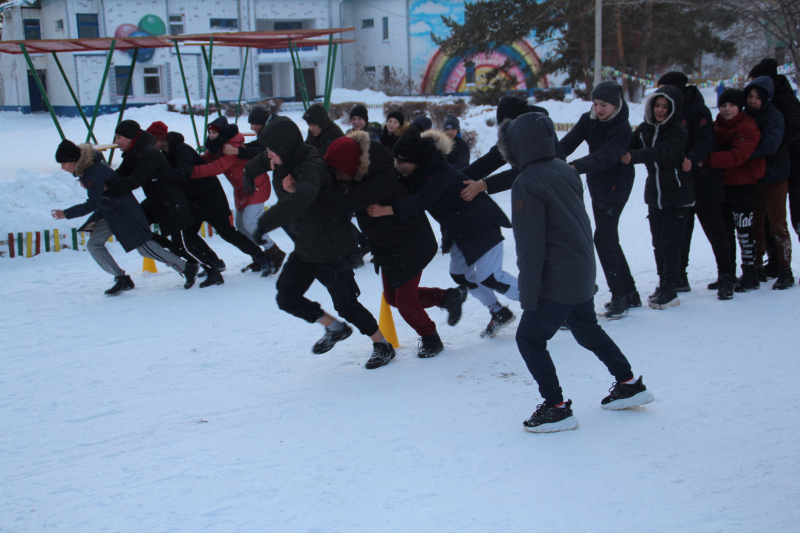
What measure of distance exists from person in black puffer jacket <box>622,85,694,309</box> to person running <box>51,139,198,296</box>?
468 cm

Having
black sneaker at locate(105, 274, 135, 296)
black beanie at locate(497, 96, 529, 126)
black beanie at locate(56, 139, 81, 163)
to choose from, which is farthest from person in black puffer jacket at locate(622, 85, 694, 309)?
black sneaker at locate(105, 274, 135, 296)

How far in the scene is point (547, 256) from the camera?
3.21 meters

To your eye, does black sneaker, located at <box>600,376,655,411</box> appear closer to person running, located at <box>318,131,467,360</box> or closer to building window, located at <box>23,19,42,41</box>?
person running, located at <box>318,131,467,360</box>

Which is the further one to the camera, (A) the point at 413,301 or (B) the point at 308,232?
(A) the point at 413,301

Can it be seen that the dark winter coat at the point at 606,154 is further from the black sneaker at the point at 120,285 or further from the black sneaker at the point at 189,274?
the black sneaker at the point at 120,285

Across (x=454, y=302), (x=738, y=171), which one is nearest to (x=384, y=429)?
(x=454, y=302)

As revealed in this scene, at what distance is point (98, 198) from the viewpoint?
6367 mm

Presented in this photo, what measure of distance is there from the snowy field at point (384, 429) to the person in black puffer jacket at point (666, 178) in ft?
1.16

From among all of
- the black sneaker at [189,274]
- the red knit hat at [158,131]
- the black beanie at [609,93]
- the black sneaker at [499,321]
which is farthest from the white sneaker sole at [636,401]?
the red knit hat at [158,131]

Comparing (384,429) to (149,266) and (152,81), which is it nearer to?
(149,266)

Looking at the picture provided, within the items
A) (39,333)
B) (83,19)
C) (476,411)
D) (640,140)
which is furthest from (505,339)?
(83,19)

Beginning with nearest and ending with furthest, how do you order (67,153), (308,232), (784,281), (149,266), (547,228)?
(547,228)
(308,232)
(784,281)
(67,153)
(149,266)

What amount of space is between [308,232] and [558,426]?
6.40ft

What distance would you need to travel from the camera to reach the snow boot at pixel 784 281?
5.72 m
